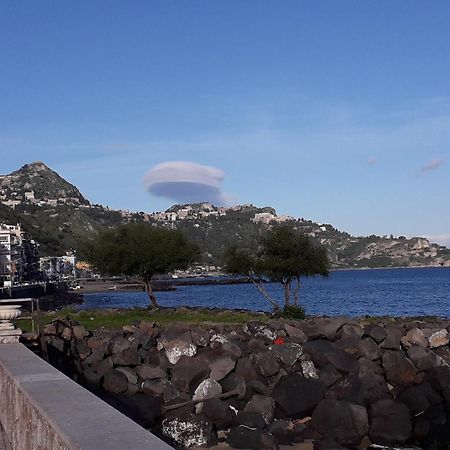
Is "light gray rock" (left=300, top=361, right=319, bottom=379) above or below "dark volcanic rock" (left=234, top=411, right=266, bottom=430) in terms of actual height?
above

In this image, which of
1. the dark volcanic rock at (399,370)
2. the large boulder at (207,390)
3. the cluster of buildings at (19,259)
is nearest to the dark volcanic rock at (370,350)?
the dark volcanic rock at (399,370)

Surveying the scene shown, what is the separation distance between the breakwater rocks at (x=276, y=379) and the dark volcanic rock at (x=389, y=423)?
0.02 meters

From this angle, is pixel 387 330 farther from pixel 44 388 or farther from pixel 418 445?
pixel 44 388

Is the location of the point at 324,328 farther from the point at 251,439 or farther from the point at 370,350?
the point at 251,439

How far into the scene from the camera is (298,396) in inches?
743

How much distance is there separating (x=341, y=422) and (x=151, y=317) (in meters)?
12.9

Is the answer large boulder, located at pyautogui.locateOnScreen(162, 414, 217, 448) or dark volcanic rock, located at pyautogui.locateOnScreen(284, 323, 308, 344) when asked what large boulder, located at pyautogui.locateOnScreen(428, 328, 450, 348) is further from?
large boulder, located at pyautogui.locateOnScreen(162, 414, 217, 448)

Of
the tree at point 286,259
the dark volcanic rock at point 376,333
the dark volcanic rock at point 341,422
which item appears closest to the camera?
the dark volcanic rock at point 341,422

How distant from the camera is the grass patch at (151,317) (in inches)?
1049

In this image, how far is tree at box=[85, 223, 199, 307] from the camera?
44381 millimetres

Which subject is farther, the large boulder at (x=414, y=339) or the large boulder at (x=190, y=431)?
the large boulder at (x=414, y=339)

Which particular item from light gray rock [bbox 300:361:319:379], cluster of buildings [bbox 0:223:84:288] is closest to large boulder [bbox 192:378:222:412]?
light gray rock [bbox 300:361:319:379]

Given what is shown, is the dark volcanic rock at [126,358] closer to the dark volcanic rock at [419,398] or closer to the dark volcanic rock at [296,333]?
the dark volcanic rock at [296,333]

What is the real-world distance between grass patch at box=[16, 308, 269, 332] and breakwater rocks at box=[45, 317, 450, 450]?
2389 mm
